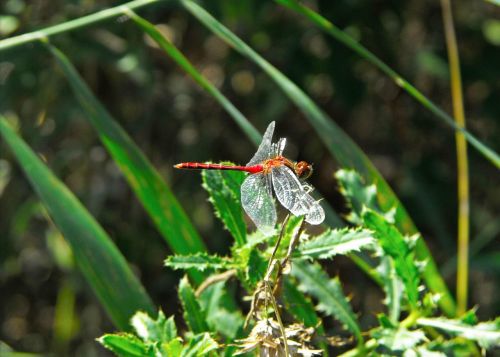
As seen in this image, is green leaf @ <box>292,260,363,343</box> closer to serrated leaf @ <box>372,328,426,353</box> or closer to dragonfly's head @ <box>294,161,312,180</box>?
serrated leaf @ <box>372,328,426,353</box>

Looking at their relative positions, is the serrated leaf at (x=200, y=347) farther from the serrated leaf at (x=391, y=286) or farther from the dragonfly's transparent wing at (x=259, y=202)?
the serrated leaf at (x=391, y=286)

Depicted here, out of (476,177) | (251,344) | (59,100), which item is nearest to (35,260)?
(59,100)

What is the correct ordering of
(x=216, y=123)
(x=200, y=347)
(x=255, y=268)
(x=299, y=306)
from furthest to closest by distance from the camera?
(x=216, y=123) < (x=299, y=306) < (x=255, y=268) < (x=200, y=347)

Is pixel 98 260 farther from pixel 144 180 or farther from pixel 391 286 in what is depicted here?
pixel 391 286

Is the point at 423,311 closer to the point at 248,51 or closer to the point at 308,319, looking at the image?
the point at 308,319

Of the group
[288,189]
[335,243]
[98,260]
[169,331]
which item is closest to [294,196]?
[288,189]

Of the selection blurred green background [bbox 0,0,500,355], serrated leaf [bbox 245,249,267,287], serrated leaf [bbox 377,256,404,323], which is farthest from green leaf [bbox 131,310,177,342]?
blurred green background [bbox 0,0,500,355]
